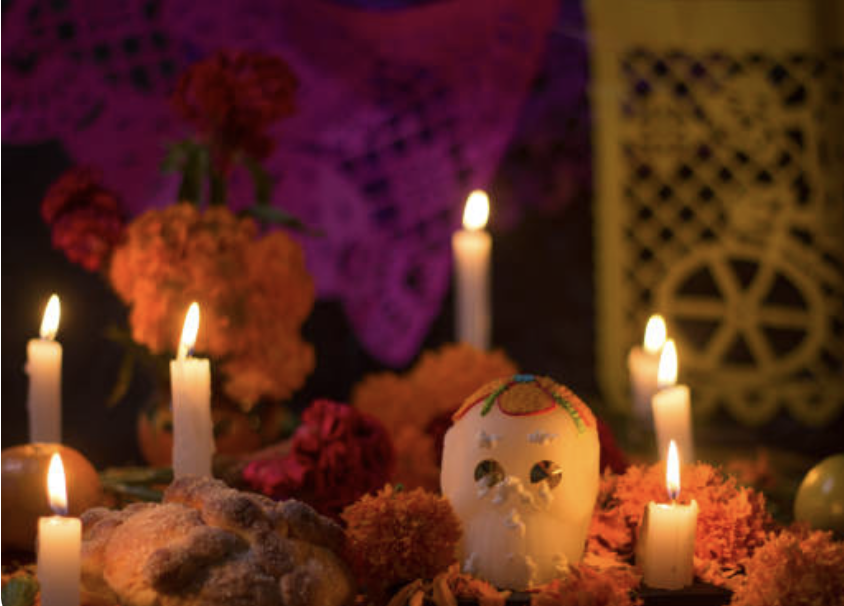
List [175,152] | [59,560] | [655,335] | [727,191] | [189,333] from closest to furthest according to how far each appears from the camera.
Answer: [59,560] < [189,333] < [655,335] < [175,152] < [727,191]

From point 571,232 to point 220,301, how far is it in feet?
3.75

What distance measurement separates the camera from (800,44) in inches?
83.3

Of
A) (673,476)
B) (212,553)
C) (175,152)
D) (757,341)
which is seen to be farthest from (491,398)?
(757,341)

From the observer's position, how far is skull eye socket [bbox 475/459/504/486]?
1.05 meters

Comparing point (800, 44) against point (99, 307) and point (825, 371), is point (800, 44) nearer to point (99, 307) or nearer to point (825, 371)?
point (825, 371)

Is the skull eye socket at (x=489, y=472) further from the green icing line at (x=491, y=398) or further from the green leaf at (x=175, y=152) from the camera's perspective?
the green leaf at (x=175, y=152)

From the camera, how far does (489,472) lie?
1.06m

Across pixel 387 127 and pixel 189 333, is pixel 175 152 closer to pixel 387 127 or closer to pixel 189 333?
pixel 189 333

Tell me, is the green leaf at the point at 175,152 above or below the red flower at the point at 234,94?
below

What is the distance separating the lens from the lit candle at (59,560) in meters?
0.91

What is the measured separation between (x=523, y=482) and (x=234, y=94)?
0.64 m

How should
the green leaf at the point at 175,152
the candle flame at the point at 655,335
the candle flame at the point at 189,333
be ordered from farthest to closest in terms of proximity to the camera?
the green leaf at the point at 175,152 < the candle flame at the point at 655,335 < the candle flame at the point at 189,333

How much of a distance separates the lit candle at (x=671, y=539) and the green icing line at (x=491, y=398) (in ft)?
0.51

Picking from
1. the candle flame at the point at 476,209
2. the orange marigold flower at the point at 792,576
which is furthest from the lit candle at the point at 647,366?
the orange marigold flower at the point at 792,576
